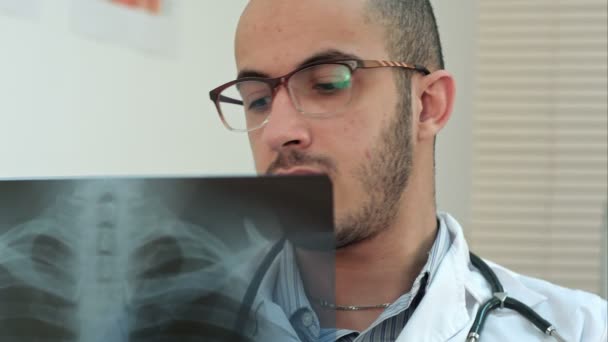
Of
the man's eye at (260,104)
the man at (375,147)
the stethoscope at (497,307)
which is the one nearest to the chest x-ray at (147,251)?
the man at (375,147)

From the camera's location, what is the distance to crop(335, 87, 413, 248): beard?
33.0 inches

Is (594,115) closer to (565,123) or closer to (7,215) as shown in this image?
(565,123)

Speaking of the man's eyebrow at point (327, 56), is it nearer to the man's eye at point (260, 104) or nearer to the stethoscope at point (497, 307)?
the man's eye at point (260, 104)

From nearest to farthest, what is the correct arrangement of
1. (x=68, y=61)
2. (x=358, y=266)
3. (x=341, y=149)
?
(x=341, y=149) → (x=358, y=266) → (x=68, y=61)

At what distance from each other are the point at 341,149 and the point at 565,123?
122 centimetres

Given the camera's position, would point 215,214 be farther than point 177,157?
No

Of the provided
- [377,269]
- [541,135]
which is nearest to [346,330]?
[377,269]

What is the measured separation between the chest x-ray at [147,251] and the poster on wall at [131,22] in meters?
0.60

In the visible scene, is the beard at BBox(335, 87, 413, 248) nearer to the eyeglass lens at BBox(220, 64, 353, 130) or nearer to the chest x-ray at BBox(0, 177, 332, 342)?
the eyeglass lens at BBox(220, 64, 353, 130)

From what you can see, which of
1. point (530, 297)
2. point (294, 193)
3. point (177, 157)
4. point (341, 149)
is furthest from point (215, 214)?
point (177, 157)

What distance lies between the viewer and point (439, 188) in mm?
1824

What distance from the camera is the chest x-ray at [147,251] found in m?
0.56

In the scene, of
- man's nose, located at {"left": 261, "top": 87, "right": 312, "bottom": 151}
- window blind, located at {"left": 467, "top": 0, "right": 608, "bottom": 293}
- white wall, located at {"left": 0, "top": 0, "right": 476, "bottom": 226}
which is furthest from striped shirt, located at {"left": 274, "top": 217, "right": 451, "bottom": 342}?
window blind, located at {"left": 467, "top": 0, "right": 608, "bottom": 293}

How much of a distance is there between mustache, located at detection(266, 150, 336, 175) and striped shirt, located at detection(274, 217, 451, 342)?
18 centimetres
